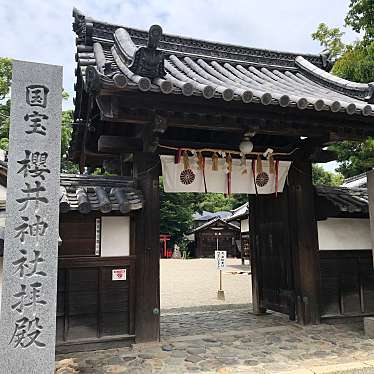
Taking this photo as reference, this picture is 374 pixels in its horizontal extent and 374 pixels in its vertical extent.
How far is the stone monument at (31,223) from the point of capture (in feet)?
13.1

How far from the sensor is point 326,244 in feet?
26.7

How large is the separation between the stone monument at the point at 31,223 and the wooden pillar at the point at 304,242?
5.29 metres

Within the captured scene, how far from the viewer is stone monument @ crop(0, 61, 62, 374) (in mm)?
4008

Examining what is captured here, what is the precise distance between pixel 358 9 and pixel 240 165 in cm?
521

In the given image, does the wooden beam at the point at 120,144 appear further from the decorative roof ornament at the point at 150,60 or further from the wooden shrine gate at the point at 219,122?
the decorative roof ornament at the point at 150,60

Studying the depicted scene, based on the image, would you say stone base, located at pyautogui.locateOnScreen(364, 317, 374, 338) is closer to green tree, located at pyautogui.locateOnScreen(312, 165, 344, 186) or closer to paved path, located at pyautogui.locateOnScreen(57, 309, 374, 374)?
paved path, located at pyautogui.locateOnScreen(57, 309, 374, 374)

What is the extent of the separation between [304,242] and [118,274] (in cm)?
385

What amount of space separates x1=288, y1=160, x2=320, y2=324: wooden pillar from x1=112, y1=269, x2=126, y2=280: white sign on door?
358 cm

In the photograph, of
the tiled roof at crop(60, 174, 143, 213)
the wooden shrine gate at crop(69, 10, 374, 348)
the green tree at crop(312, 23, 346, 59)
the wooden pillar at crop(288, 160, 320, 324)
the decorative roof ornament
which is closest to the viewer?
the decorative roof ornament

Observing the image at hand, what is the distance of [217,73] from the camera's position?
790 cm

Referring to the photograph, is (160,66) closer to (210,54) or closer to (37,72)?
(37,72)

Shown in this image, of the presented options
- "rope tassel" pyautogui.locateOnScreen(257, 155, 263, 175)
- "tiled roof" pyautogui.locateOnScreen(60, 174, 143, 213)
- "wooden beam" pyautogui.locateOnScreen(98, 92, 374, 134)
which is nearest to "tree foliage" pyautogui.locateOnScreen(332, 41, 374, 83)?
"wooden beam" pyautogui.locateOnScreen(98, 92, 374, 134)

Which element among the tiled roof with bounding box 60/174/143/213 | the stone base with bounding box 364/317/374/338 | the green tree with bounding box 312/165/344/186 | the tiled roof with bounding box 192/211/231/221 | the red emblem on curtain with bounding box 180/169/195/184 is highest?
the green tree with bounding box 312/165/344/186

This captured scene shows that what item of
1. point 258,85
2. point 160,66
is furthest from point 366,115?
point 160,66
